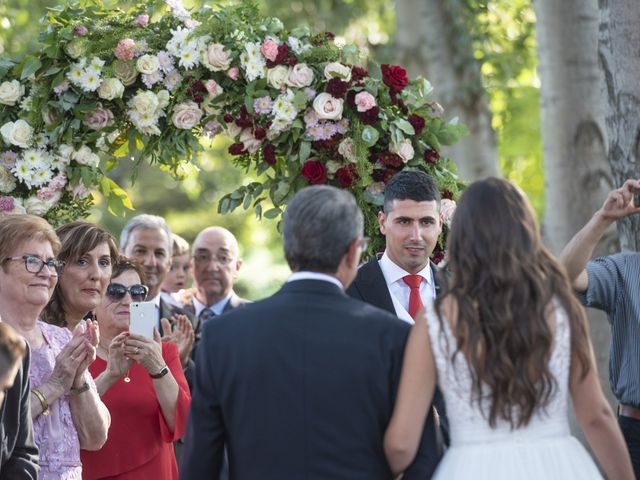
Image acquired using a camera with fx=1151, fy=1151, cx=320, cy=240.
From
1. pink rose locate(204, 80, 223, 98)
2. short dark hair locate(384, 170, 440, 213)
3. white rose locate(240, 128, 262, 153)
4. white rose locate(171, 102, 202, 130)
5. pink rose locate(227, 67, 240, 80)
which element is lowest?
short dark hair locate(384, 170, 440, 213)

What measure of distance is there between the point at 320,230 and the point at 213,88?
3.18 metres

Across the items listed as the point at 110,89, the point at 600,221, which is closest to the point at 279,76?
the point at 110,89

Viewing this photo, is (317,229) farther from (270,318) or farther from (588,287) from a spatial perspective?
→ (588,287)

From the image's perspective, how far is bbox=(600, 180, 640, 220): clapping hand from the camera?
558 cm

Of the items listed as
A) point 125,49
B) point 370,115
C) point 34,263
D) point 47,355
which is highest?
point 125,49

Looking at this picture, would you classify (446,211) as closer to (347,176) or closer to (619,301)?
(347,176)

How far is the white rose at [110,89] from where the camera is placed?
7.32 metres

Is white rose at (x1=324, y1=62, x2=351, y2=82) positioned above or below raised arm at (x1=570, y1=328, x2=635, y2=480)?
above

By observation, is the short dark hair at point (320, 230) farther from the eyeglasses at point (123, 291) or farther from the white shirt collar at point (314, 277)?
the eyeglasses at point (123, 291)

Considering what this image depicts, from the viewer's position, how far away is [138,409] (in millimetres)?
6371

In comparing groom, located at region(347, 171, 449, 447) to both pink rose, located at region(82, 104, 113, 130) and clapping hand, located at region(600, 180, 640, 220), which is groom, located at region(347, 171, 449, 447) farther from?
pink rose, located at region(82, 104, 113, 130)

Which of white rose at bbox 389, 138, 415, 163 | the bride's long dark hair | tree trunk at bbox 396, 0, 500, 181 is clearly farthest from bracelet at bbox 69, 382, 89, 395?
tree trunk at bbox 396, 0, 500, 181

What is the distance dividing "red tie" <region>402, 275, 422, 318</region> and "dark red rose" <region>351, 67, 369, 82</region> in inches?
62.8

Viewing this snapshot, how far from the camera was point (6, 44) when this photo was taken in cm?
1762
